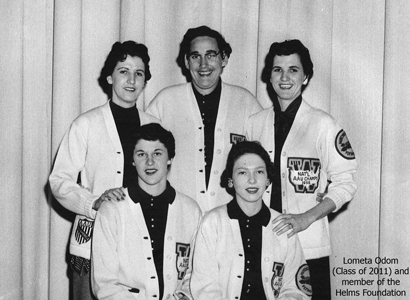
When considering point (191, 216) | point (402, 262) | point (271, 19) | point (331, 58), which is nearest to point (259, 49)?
point (271, 19)

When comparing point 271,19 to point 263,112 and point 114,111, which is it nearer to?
point 263,112

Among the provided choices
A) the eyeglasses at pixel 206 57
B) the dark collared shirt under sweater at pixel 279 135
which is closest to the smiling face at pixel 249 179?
the dark collared shirt under sweater at pixel 279 135

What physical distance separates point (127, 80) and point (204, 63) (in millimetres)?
314

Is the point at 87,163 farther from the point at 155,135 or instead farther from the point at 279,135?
the point at 279,135

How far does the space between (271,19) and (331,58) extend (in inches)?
13.7

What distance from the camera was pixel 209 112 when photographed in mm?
2381

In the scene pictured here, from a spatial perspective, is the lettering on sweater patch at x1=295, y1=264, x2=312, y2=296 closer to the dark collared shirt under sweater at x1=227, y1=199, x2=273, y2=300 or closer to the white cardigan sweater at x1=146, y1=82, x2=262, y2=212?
the dark collared shirt under sweater at x1=227, y1=199, x2=273, y2=300

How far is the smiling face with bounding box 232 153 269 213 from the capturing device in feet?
6.60

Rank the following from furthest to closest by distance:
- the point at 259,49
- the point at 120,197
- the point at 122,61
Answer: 1. the point at 259,49
2. the point at 122,61
3. the point at 120,197

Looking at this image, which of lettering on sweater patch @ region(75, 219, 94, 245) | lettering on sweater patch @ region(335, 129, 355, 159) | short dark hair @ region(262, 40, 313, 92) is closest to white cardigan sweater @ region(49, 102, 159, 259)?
lettering on sweater patch @ region(75, 219, 94, 245)

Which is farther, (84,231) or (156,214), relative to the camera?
(84,231)

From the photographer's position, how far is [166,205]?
81.0 inches

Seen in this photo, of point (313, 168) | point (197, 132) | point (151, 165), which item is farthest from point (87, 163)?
point (313, 168)

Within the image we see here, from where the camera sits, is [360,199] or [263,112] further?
[360,199]
